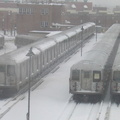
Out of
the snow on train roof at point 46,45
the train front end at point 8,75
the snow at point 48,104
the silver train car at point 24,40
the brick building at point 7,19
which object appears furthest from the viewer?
the brick building at point 7,19

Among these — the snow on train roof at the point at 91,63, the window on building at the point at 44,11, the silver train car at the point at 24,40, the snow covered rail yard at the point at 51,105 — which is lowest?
the snow covered rail yard at the point at 51,105

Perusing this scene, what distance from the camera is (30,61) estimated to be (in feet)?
65.7

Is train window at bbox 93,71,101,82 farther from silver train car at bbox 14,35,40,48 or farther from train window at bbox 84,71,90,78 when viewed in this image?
silver train car at bbox 14,35,40,48

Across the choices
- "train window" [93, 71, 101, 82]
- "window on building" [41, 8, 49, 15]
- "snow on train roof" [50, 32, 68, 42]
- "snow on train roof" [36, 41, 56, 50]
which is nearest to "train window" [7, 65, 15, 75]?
"train window" [93, 71, 101, 82]

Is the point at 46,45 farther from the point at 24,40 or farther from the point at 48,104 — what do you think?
the point at 24,40

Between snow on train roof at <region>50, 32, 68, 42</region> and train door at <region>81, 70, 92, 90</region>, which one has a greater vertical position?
snow on train roof at <region>50, 32, 68, 42</region>

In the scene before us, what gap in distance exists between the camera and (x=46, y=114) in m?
20.4

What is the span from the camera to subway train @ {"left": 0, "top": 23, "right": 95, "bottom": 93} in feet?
78.6

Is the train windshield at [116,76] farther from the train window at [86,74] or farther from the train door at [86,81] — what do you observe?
the train window at [86,74]

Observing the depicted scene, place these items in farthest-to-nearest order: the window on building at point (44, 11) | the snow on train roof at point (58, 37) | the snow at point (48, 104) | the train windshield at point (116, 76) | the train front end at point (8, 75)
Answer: the window on building at point (44, 11)
the snow on train roof at point (58, 37)
the train front end at point (8, 75)
the train windshield at point (116, 76)
the snow at point (48, 104)

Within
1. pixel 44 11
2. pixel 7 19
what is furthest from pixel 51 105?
pixel 7 19

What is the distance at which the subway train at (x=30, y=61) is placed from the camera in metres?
24.0

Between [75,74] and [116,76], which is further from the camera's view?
[75,74]

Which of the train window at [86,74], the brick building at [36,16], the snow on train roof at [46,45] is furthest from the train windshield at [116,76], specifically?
the brick building at [36,16]
